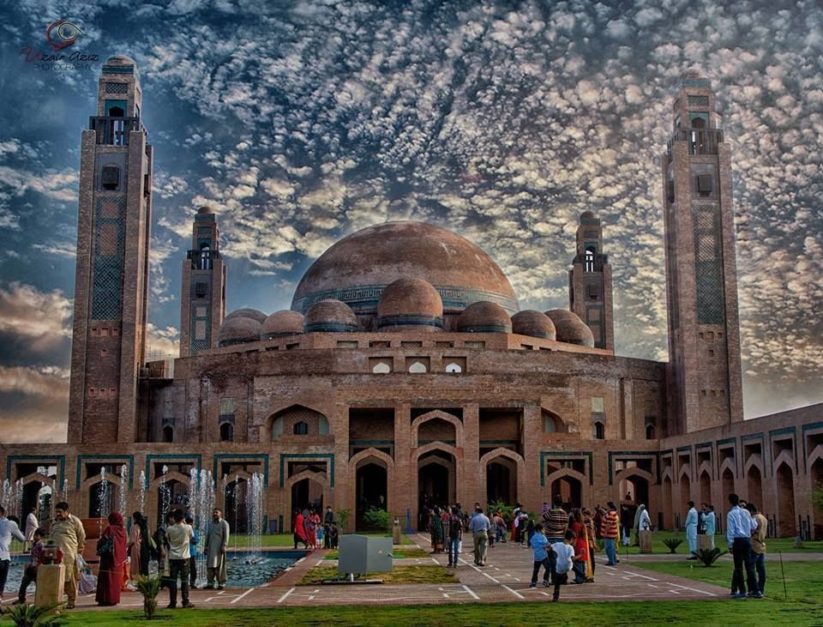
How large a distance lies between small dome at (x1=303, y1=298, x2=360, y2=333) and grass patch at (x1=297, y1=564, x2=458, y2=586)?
19219 mm

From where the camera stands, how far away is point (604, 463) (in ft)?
94.1

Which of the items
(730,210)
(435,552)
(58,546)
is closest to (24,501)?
(435,552)

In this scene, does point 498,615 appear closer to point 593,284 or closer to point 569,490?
point 569,490

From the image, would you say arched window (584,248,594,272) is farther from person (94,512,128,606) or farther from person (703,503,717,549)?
person (94,512,128,606)

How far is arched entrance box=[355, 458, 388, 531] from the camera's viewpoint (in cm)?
2930

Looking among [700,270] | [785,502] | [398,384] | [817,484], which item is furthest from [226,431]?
[817,484]

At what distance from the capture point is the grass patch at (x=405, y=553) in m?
17.5

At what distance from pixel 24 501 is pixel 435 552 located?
15402mm

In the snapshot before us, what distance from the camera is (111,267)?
3344cm

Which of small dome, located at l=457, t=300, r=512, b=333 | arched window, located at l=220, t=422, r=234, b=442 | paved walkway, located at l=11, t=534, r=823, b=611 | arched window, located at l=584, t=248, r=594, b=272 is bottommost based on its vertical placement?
paved walkway, located at l=11, t=534, r=823, b=611

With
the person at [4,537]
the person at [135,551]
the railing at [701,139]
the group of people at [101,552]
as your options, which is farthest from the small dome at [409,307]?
the person at [4,537]

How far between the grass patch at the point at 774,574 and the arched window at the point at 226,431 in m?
19.9

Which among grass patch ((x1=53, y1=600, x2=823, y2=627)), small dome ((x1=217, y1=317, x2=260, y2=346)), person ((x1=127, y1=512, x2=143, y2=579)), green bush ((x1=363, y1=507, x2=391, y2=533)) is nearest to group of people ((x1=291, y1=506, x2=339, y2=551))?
green bush ((x1=363, y1=507, x2=391, y2=533))

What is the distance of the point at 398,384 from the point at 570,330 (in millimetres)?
10147
